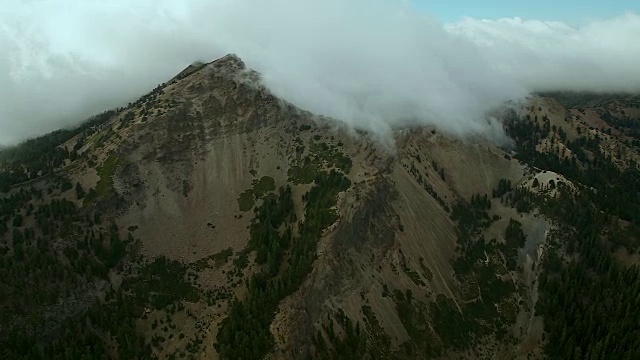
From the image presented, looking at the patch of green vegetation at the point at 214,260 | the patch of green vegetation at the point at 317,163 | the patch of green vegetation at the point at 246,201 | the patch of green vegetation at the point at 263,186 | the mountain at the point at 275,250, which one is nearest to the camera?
the mountain at the point at 275,250

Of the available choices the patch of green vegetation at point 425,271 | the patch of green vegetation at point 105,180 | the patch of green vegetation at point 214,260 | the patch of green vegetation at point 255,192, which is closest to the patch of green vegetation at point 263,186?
the patch of green vegetation at point 255,192

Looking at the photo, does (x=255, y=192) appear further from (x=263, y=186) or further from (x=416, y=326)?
(x=416, y=326)

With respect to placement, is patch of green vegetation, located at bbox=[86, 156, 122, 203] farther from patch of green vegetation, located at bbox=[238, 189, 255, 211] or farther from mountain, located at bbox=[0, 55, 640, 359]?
patch of green vegetation, located at bbox=[238, 189, 255, 211]

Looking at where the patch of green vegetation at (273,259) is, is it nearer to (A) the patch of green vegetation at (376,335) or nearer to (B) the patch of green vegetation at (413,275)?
(A) the patch of green vegetation at (376,335)

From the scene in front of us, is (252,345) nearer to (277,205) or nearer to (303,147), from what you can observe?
(277,205)

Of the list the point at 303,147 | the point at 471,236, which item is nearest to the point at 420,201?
the point at 471,236

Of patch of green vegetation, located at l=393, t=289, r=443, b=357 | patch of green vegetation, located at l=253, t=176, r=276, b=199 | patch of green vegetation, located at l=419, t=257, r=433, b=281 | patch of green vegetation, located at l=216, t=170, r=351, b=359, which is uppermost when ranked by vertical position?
patch of green vegetation, located at l=253, t=176, r=276, b=199

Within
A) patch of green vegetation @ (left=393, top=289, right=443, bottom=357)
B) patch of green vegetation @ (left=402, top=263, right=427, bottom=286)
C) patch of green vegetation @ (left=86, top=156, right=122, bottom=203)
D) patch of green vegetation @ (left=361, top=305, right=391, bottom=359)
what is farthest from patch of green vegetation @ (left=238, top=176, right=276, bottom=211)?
patch of green vegetation @ (left=393, top=289, right=443, bottom=357)
